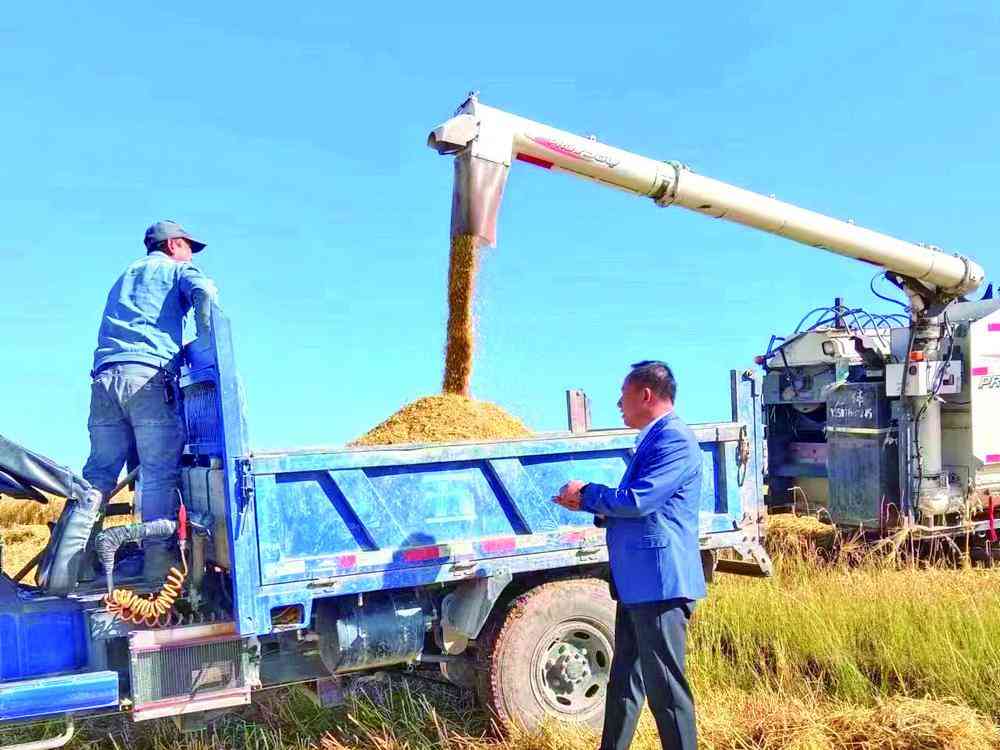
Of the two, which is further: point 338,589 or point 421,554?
point 421,554

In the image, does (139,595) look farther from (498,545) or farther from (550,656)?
(550,656)

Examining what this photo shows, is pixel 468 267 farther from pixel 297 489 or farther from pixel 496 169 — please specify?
pixel 297 489

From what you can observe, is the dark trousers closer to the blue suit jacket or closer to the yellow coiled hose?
the blue suit jacket

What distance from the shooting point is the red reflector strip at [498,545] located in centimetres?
442

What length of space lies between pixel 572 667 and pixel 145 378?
8.34 ft

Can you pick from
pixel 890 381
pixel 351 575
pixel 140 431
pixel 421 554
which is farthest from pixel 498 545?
pixel 890 381

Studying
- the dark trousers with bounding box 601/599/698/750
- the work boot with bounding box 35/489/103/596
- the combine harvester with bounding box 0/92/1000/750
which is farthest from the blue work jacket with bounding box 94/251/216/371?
the dark trousers with bounding box 601/599/698/750

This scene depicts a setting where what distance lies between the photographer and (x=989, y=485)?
873 centimetres

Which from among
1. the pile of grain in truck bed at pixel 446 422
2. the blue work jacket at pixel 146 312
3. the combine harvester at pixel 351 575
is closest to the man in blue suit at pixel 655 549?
the combine harvester at pixel 351 575

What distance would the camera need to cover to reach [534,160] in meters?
6.88

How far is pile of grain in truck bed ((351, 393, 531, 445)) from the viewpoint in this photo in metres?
7.27

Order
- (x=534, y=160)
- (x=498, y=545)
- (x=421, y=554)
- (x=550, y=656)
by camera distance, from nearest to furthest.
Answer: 1. (x=421, y=554)
2. (x=498, y=545)
3. (x=550, y=656)
4. (x=534, y=160)

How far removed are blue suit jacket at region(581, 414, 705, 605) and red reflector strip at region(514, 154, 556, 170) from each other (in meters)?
3.53

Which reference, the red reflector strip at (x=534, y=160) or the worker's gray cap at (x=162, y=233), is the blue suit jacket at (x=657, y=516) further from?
the red reflector strip at (x=534, y=160)
